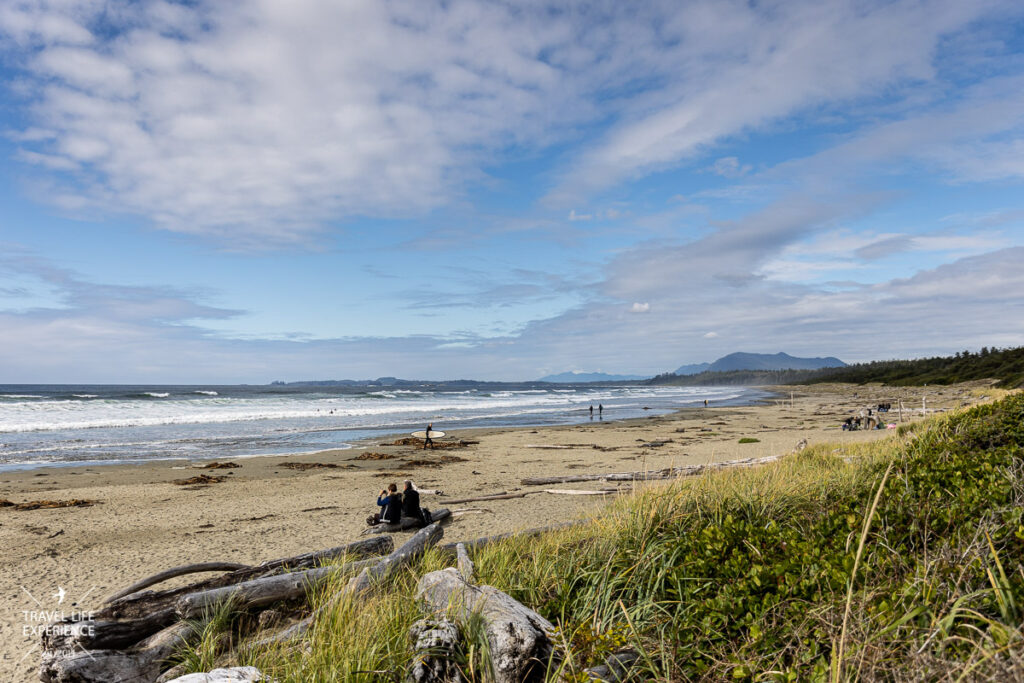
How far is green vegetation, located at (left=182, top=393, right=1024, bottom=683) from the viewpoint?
2.89 m

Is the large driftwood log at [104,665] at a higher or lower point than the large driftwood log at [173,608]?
lower

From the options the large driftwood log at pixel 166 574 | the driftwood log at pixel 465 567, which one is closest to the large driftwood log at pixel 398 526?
the large driftwood log at pixel 166 574

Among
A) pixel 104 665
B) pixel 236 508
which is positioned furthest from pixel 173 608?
pixel 236 508

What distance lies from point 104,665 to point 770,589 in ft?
16.9

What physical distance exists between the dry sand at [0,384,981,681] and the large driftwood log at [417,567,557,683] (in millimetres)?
4170

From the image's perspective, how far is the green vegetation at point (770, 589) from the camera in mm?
2889

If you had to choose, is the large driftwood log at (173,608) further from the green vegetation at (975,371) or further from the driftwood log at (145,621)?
the green vegetation at (975,371)

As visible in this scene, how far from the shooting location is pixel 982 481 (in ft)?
17.2

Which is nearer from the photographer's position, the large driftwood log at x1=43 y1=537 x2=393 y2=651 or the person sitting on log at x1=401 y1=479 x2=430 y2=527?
the large driftwood log at x1=43 y1=537 x2=393 y2=651

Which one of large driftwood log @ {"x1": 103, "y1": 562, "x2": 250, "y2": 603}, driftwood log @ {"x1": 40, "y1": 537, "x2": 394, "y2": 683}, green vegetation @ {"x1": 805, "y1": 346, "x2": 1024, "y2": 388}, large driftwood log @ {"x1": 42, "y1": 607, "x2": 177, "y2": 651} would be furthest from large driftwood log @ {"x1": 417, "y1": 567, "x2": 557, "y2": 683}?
green vegetation @ {"x1": 805, "y1": 346, "x2": 1024, "y2": 388}

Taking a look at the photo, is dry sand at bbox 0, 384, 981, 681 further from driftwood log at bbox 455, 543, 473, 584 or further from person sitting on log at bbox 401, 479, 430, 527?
driftwood log at bbox 455, 543, 473, 584

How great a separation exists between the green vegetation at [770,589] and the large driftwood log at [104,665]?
759 mm

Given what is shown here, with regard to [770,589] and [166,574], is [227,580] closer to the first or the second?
[166,574]

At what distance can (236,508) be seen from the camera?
11945 millimetres
